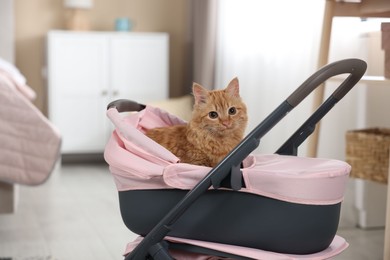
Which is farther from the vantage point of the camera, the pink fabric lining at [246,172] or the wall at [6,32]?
the wall at [6,32]

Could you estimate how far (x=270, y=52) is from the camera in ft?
12.6

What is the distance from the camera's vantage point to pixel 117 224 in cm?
300

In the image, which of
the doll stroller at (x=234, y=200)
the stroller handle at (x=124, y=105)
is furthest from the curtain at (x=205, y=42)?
the doll stroller at (x=234, y=200)

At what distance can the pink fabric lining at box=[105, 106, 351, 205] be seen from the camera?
1.51m

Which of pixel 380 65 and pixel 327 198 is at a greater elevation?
pixel 380 65

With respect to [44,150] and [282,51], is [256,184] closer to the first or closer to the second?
[44,150]

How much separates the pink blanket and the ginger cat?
4.20 ft

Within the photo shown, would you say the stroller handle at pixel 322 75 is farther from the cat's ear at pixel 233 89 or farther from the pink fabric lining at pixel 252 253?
the pink fabric lining at pixel 252 253

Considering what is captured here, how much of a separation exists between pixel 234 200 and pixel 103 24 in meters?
3.95

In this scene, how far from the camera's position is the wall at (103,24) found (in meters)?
5.09

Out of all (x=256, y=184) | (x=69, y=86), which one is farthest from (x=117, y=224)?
(x=69, y=86)

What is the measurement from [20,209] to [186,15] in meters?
2.61

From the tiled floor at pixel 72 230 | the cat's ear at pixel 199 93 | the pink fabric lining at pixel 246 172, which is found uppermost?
the cat's ear at pixel 199 93

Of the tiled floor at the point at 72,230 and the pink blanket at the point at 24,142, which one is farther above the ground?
the pink blanket at the point at 24,142
